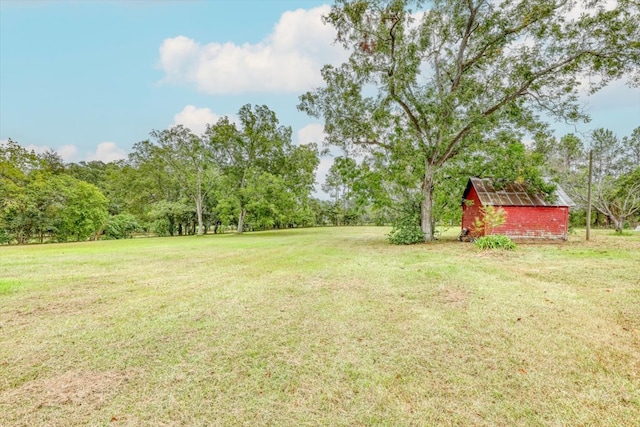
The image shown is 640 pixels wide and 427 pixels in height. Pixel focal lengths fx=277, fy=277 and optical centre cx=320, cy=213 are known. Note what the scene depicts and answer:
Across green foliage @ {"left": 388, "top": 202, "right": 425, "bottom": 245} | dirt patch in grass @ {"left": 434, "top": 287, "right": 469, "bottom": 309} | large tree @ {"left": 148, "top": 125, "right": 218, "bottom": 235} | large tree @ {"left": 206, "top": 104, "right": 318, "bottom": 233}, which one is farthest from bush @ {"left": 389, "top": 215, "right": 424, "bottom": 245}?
large tree @ {"left": 148, "top": 125, "right": 218, "bottom": 235}

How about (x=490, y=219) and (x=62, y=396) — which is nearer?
(x=62, y=396)

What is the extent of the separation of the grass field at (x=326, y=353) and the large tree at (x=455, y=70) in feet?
34.0

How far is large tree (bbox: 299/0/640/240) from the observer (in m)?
12.7

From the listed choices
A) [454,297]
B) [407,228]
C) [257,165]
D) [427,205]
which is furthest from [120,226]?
[454,297]

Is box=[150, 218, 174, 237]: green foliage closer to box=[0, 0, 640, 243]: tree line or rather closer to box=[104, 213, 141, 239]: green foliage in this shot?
box=[104, 213, 141, 239]: green foliage

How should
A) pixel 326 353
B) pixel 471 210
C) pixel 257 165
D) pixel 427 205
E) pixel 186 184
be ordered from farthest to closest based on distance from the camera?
pixel 186 184 < pixel 257 165 < pixel 471 210 < pixel 427 205 < pixel 326 353

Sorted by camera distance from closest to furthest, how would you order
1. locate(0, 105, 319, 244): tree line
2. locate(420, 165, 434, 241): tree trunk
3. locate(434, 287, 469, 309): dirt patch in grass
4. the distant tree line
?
locate(434, 287, 469, 309): dirt patch in grass < locate(420, 165, 434, 241): tree trunk < the distant tree line < locate(0, 105, 319, 244): tree line

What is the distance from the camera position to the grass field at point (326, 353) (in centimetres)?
235

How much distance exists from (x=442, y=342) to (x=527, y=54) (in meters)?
16.2

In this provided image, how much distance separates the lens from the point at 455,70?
15.6 meters

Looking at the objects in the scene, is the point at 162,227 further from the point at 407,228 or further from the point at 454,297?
the point at 454,297

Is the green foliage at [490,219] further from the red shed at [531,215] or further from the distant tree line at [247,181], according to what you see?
the distant tree line at [247,181]

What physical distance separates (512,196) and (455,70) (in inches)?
310

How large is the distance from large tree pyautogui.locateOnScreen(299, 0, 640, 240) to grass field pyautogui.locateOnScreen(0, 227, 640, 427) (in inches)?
408
